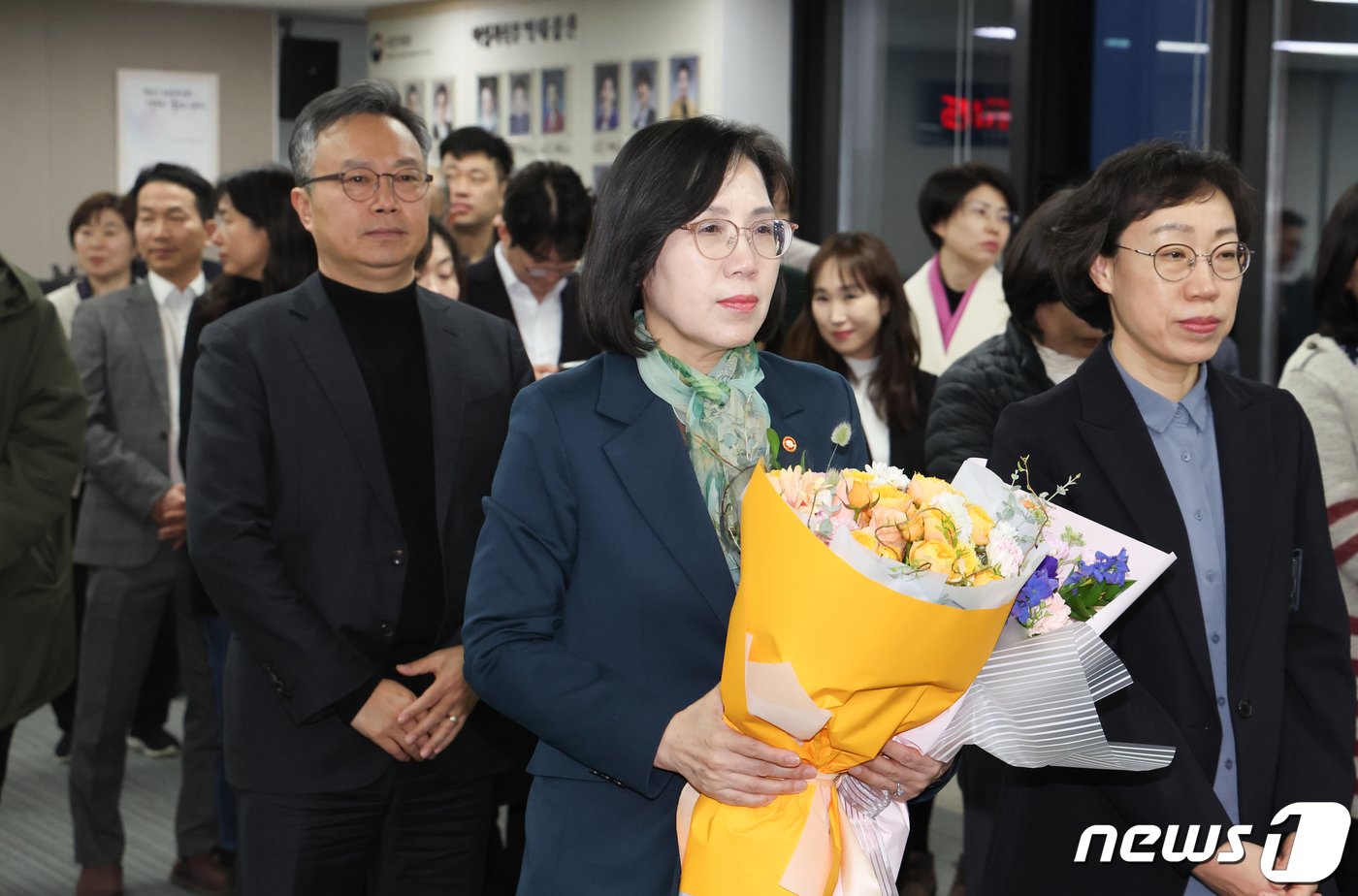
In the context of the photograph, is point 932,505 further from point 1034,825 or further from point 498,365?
point 498,365

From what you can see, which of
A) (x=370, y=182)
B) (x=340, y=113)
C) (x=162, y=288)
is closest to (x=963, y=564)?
(x=370, y=182)

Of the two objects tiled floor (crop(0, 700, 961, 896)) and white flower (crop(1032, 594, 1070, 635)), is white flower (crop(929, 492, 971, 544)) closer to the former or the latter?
white flower (crop(1032, 594, 1070, 635))

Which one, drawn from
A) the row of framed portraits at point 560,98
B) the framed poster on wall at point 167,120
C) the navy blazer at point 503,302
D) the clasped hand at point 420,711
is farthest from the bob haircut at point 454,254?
the framed poster on wall at point 167,120

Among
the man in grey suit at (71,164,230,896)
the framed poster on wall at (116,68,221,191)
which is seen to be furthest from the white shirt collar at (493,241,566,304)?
the framed poster on wall at (116,68,221,191)

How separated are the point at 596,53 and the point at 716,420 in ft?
25.8

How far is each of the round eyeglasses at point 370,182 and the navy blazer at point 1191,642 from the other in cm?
123

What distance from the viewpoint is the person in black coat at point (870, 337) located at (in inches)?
168

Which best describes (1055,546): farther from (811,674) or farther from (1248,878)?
(1248,878)

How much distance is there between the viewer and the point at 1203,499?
90.9 inches

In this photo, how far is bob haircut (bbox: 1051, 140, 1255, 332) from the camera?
2322 millimetres

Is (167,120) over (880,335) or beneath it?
over

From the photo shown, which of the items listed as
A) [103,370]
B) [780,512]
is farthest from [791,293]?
[780,512]

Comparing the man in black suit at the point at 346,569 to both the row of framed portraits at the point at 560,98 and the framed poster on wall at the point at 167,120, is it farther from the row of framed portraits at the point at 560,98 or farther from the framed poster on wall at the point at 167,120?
the framed poster on wall at the point at 167,120

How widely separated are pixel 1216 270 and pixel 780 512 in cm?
105
